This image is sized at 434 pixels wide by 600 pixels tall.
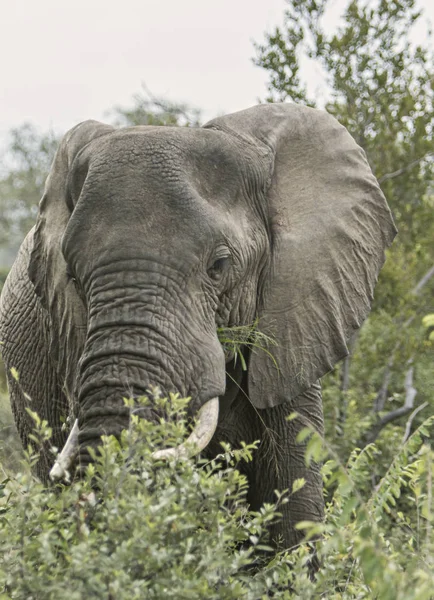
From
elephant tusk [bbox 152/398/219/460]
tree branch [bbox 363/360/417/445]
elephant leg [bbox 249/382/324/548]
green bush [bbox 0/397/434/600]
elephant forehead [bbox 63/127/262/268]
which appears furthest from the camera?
tree branch [bbox 363/360/417/445]

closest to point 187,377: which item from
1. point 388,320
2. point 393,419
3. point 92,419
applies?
point 92,419

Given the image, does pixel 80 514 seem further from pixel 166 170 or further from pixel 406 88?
pixel 406 88

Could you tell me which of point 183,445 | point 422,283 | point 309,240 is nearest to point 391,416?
point 422,283

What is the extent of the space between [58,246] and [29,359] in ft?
3.79

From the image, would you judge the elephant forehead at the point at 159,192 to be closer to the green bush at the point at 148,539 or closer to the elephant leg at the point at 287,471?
the elephant leg at the point at 287,471

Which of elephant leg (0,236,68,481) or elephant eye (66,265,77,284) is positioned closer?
elephant eye (66,265,77,284)

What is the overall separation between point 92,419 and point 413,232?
533cm

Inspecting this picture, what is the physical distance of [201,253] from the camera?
4.12 m

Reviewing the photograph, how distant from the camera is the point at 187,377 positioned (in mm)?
3938

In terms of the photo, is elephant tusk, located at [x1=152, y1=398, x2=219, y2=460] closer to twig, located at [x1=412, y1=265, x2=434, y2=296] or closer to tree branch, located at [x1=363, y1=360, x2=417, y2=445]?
tree branch, located at [x1=363, y1=360, x2=417, y2=445]

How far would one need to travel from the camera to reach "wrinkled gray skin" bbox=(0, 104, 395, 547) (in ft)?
12.9

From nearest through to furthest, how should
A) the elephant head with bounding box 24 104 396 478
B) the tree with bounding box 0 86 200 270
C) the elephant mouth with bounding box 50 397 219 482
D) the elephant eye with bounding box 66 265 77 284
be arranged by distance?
the elephant mouth with bounding box 50 397 219 482 → the elephant head with bounding box 24 104 396 478 → the elephant eye with bounding box 66 265 77 284 → the tree with bounding box 0 86 200 270

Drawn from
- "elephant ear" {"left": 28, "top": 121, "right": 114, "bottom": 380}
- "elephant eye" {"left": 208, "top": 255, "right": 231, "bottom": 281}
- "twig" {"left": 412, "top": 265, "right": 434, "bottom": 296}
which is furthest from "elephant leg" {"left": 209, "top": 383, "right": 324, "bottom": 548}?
"twig" {"left": 412, "top": 265, "right": 434, "bottom": 296}

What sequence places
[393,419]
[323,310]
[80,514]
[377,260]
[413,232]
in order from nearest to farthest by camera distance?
[80,514], [323,310], [377,260], [393,419], [413,232]
